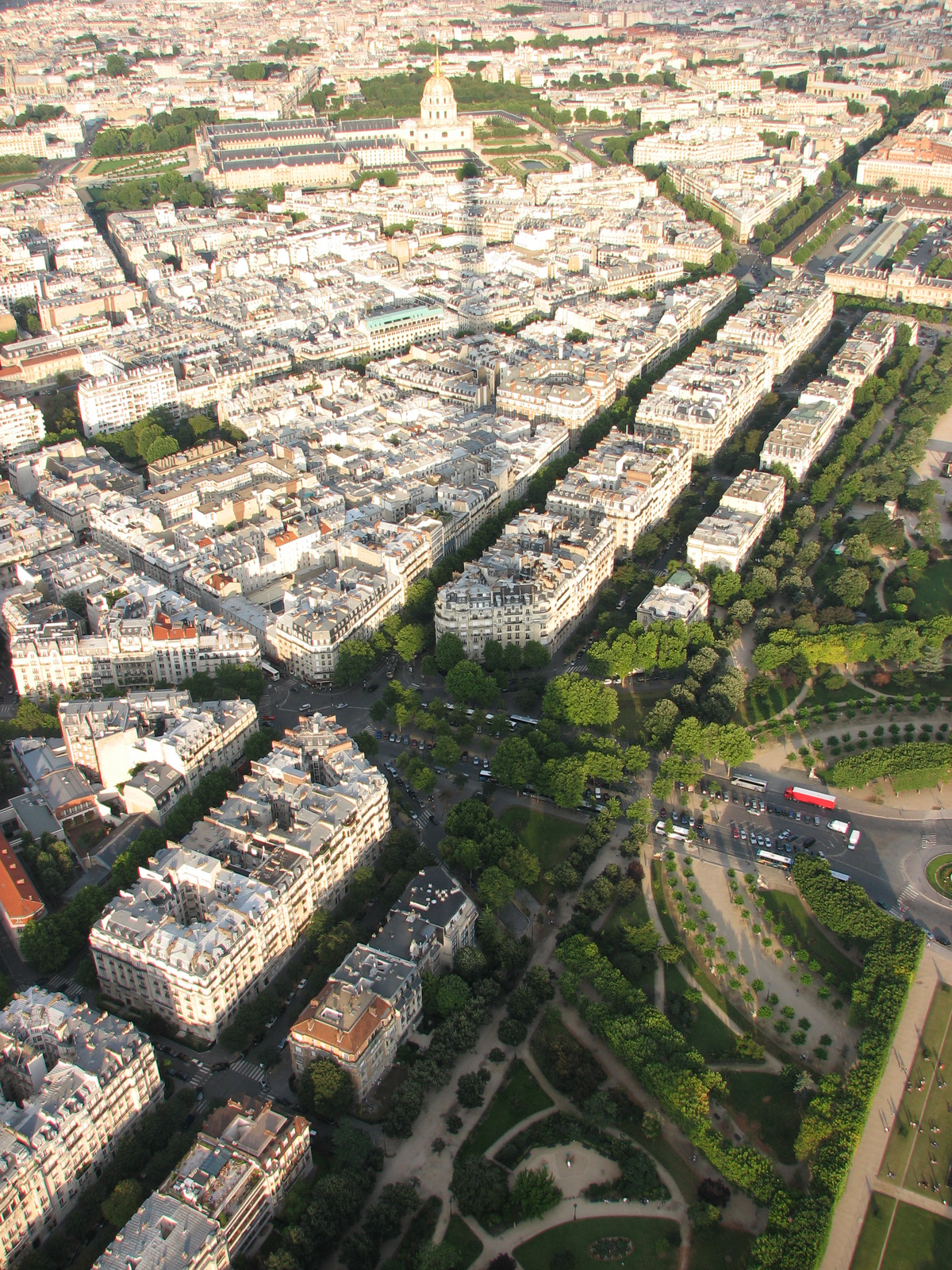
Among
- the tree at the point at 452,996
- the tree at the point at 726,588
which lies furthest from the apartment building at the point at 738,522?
the tree at the point at 452,996

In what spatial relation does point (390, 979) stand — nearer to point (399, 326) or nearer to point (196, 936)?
point (196, 936)

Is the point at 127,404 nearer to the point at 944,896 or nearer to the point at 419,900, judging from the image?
the point at 419,900

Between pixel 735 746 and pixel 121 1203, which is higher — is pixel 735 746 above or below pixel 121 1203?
above

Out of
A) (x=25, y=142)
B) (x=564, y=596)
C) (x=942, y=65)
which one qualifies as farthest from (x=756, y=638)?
(x=942, y=65)

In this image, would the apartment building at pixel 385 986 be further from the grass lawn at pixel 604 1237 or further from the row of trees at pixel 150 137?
the row of trees at pixel 150 137

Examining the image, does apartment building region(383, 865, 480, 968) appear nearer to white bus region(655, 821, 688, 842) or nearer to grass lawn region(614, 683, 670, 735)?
white bus region(655, 821, 688, 842)

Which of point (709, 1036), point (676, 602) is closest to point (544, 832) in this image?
point (709, 1036)

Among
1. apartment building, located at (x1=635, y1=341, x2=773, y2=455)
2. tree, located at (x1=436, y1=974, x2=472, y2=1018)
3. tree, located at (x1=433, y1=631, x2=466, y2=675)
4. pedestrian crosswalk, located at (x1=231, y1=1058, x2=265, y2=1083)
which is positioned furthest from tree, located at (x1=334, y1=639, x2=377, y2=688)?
apartment building, located at (x1=635, y1=341, x2=773, y2=455)
